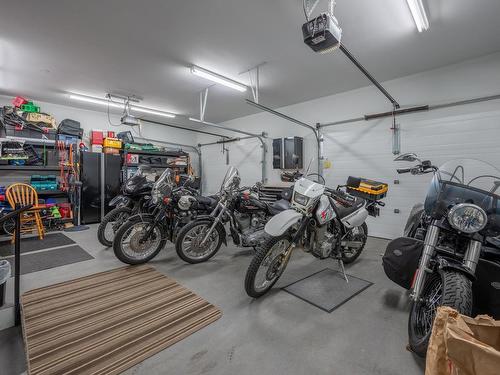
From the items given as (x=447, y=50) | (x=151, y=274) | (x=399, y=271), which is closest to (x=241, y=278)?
(x=151, y=274)

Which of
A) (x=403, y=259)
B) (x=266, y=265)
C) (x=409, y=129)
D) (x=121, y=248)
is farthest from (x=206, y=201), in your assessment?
(x=409, y=129)

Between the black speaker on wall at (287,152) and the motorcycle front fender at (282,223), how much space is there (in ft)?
11.4

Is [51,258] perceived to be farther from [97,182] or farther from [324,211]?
[324,211]

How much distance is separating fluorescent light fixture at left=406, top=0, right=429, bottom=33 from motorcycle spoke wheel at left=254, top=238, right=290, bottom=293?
267 centimetres

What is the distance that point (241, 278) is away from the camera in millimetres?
2752

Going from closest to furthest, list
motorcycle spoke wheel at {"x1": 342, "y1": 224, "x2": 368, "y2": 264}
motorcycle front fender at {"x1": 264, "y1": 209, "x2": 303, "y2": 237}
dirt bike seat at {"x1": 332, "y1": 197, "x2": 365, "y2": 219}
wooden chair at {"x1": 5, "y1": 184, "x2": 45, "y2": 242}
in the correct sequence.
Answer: motorcycle front fender at {"x1": 264, "y1": 209, "x2": 303, "y2": 237}, dirt bike seat at {"x1": 332, "y1": 197, "x2": 365, "y2": 219}, motorcycle spoke wheel at {"x1": 342, "y1": 224, "x2": 368, "y2": 264}, wooden chair at {"x1": 5, "y1": 184, "x2": 45, "y2": 242}

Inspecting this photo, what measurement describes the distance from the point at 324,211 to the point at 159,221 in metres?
2.03

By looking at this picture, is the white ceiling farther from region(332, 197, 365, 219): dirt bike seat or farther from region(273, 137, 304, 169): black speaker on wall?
region(332, 197, 365, 219): dirt bike seat

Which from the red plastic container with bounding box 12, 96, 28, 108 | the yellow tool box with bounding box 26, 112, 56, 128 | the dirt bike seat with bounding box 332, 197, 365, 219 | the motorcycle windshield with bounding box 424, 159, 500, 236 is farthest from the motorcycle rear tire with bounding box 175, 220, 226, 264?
the red plastic container with bounding box 12, 96, 28, 108

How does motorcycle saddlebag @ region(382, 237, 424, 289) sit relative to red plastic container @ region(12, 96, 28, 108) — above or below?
below

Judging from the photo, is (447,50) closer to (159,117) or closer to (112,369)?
(112,369)

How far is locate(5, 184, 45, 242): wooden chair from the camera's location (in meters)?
4.29

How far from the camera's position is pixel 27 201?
177 inches

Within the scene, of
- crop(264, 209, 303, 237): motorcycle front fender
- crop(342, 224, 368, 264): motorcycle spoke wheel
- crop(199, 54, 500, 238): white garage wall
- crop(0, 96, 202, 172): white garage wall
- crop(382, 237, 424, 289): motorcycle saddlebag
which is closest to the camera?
crop(382, 237, 424, 289): motorcycle saddlebag
